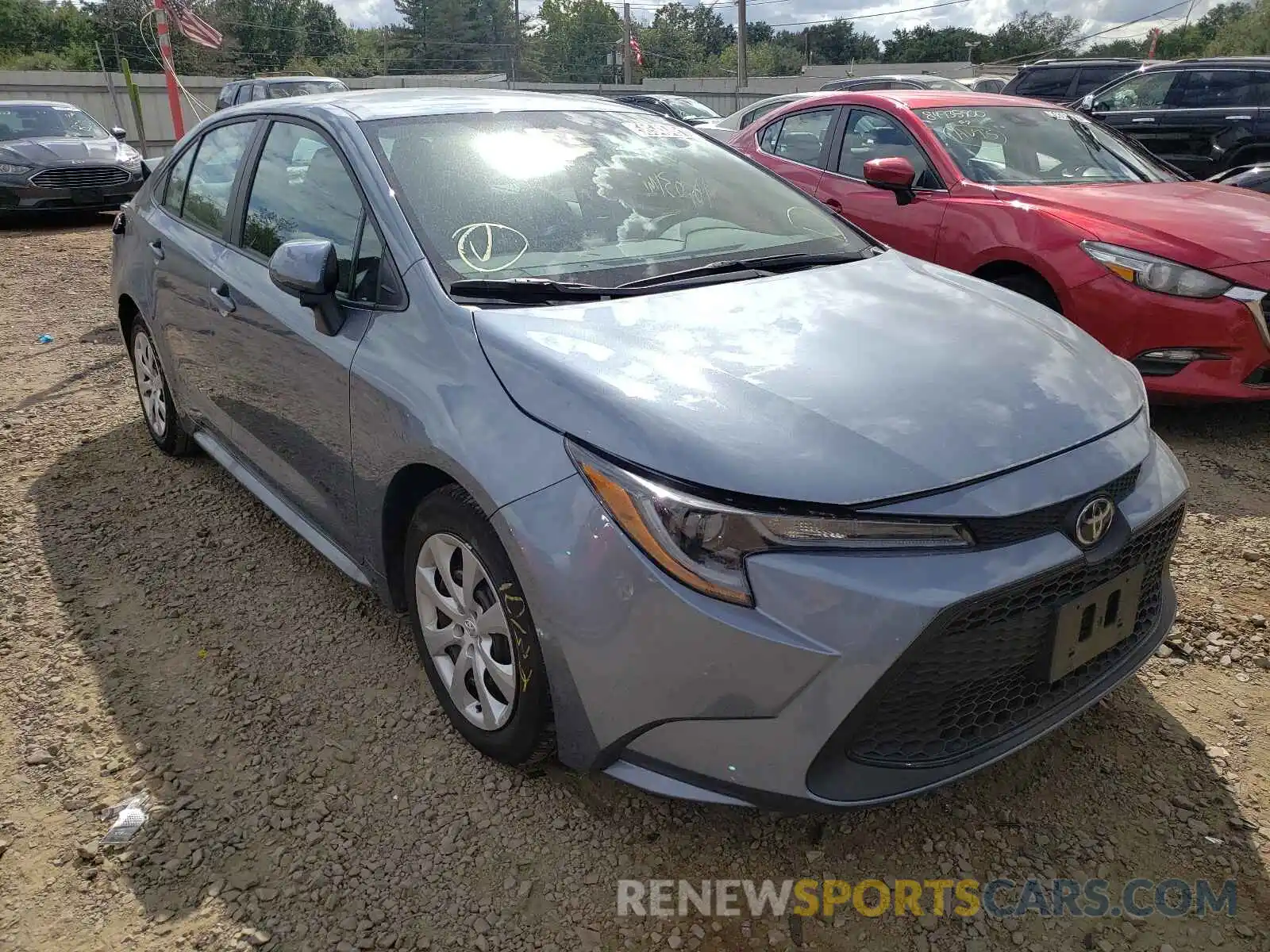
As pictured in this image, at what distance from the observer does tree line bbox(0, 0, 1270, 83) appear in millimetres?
50375

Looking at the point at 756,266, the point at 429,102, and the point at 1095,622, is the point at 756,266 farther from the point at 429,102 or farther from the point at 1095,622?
the point at 1095,622

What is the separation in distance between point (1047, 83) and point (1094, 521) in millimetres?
13388

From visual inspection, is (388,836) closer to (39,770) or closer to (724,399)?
(39,770)

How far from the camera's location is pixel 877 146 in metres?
5.45

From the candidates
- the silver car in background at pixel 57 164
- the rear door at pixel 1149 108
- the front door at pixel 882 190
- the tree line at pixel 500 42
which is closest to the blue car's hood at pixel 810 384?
the front door at pixel 882 190

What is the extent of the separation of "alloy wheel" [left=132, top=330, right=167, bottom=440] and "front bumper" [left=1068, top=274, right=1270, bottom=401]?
4115mm

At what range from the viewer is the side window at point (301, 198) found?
8.63 ft

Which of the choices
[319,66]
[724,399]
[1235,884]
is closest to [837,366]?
[724,399]

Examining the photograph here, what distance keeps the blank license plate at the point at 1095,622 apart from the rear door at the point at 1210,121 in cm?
918

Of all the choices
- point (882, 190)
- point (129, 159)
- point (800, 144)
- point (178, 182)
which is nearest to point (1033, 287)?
point (882, 190)

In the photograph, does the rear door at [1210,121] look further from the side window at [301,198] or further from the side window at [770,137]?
the side window at [301,198]

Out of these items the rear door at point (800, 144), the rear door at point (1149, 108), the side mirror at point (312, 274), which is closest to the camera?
the side mirror at point (312, 274)

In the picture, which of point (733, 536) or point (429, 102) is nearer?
point (733, 536)

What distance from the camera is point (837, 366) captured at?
6.86 feet
